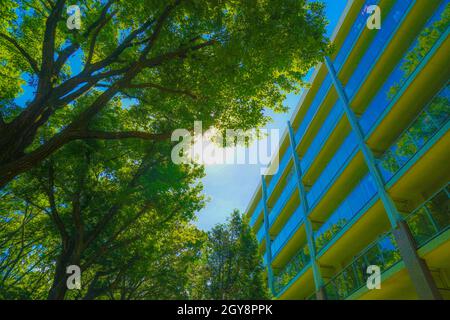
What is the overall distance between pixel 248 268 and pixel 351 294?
26.5ft

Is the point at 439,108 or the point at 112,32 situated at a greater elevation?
the point at 112,32

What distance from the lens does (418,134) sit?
36.6 feet

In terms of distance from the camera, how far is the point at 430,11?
1332cm

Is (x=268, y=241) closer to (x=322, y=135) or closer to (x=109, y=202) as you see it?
(x=322, y=135)

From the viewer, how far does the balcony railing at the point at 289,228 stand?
21555mm

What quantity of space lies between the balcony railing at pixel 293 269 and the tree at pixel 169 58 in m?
12.6

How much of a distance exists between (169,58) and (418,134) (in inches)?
394

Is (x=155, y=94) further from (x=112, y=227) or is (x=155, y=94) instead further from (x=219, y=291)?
(x=219, y=291)

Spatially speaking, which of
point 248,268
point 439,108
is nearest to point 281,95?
point 439,108

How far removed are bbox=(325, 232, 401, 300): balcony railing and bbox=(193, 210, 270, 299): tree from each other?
225 inches

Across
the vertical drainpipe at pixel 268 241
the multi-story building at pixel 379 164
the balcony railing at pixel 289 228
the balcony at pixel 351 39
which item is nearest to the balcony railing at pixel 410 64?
the multi-story building at pixel 379 164

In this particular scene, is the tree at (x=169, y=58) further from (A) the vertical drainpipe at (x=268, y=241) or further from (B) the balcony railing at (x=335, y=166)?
(A) the vertical drainpipe at (x=268, y=241)

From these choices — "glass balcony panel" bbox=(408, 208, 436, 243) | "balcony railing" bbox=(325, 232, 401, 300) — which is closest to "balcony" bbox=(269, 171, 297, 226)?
"balcony railing" bbox=(325, 232, 401, 300)

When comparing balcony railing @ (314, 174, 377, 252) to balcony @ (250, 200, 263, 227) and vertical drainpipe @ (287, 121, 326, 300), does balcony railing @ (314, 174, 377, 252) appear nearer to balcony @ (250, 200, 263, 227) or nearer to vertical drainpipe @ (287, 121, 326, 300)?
vertical drainpipe @ (287, 121, 326, 300)
